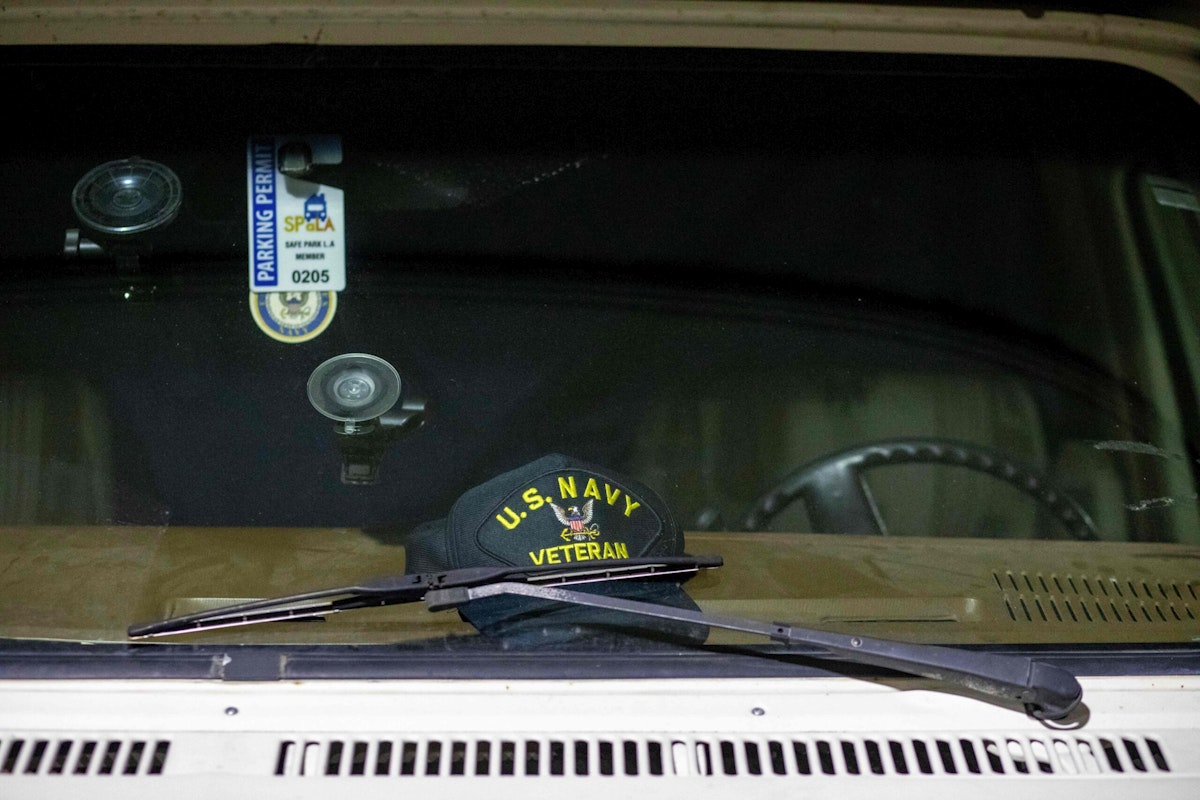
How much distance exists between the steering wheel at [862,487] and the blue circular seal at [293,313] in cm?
A: 72

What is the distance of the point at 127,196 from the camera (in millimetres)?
1910

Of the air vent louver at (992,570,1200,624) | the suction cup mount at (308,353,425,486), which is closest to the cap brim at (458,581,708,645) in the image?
the suction cup mount at (308,353,425,486)

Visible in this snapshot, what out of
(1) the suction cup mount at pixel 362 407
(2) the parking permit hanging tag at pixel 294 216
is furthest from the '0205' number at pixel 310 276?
(1) the suction cup mount at pixel 362 407

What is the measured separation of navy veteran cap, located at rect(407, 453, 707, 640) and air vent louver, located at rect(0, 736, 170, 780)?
0.38 meters

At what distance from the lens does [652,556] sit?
1578 millimetres

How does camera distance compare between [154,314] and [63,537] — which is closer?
[63,537]

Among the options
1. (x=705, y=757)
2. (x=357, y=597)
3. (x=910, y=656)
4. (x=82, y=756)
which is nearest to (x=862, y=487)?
(x=910, y=656)

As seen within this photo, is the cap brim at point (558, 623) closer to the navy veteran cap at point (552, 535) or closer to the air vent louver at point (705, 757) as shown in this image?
the navy veteran cap at point (552, 535)

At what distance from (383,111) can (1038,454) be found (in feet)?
3.97

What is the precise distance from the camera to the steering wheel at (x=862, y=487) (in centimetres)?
198

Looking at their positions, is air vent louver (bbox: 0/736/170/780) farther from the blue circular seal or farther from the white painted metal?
the blue circular seal

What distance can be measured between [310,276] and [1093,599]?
1207 mm

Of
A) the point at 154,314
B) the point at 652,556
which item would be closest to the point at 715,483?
the point at 652,556

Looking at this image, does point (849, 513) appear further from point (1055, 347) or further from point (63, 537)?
point (63, 537)
